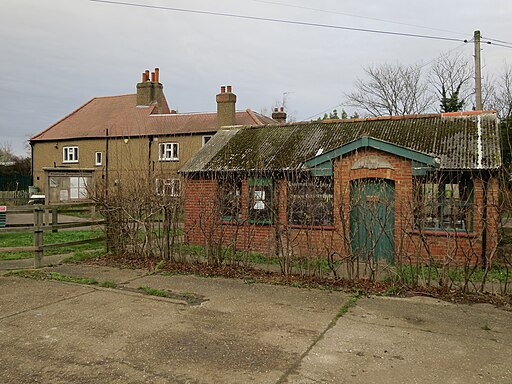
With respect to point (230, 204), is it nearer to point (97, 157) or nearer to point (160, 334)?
point (160, 334)

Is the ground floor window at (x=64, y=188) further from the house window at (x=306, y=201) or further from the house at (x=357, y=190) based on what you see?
the house window at (x=306, y=201)

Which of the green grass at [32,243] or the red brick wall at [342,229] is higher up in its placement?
the red brick wall at [342,229]

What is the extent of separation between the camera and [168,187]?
9.14 meters

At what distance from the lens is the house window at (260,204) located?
8.69 meters

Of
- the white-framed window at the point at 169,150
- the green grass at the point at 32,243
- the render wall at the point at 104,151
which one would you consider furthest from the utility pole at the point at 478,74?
the white-framed window at the point at 169,150

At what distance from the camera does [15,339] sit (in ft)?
15.8

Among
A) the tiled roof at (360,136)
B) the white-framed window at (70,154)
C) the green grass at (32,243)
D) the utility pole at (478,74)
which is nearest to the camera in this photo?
the tiled roof at (360,136)

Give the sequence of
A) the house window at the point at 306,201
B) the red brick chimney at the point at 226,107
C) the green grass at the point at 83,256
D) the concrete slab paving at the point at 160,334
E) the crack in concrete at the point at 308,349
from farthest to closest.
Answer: the red brick chimney at the point at 226,107
the green grass at the point at 83,256
the house window at the point at 306,201
the concrete slab paving at the point at 160,334
the crack in concrete at the point at 308,349

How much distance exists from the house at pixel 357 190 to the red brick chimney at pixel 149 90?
20472mm

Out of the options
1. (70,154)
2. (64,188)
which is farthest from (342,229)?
(70,154)

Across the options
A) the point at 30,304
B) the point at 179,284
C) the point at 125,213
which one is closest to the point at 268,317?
the point at 179,284

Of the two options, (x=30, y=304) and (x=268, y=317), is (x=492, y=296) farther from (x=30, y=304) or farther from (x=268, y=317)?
(x=30, y=304)

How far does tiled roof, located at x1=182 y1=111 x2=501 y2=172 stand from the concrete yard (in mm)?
4826

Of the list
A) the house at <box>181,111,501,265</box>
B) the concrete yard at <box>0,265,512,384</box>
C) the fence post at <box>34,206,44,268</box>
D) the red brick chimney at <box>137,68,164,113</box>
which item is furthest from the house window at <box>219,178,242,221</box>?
the red brick chimney at <box>137,68,164,113</box>
